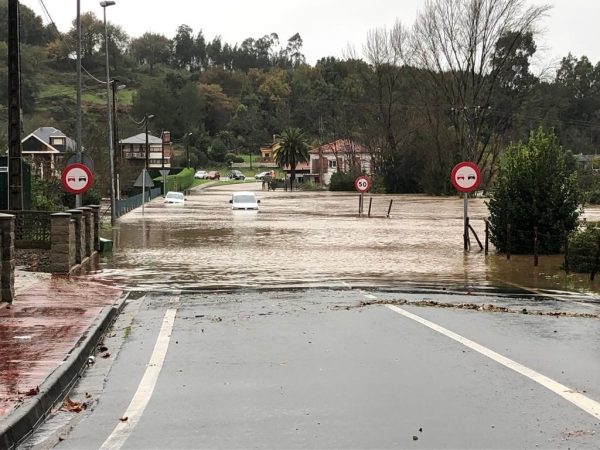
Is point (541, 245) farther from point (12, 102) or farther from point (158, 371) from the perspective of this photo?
point (158, 371)

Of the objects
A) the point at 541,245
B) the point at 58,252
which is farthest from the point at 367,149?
the point at 58,252

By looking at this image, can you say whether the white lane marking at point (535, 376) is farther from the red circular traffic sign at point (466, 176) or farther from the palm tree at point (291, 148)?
the palm tree at point (291, 148)

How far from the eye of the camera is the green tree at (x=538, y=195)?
22688 mm

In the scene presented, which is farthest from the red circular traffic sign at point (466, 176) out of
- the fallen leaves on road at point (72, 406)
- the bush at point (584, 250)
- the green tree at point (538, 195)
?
the fallen leaves on road at point (72, 406)

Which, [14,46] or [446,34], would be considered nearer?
[14,46]

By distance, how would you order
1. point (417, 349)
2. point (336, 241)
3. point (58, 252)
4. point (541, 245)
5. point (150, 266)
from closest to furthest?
point (417, 349) < point (58, 252) < point (150, 266) < point (541, 245) < point (336, 241)

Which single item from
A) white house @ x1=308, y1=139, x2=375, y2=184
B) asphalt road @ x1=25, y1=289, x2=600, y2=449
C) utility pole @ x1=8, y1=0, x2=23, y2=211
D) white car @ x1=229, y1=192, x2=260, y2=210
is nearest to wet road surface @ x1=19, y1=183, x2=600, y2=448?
asphalt road @ x1=25, y1=289, x2=600, y2=449

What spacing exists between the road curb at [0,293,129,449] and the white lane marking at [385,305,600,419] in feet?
13.8

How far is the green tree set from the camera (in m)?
22.7

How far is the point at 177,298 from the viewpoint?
47.0 ft

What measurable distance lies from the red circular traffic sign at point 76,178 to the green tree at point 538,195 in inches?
436

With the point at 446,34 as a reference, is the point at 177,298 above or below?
→ below

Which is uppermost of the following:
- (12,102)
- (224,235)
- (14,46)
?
(14,46)

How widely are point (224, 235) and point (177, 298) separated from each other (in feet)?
57.4
